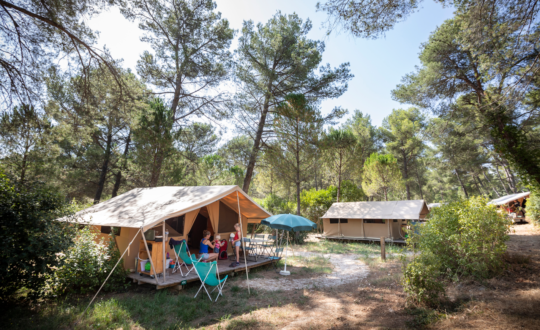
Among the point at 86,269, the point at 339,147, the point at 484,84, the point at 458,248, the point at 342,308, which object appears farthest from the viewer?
the point at 339,147

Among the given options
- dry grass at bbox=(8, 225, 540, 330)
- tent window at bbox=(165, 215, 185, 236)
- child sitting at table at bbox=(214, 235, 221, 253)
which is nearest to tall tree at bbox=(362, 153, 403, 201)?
dry grass at bbox=(8, 225, 540, 330)

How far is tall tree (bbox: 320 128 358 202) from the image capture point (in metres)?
13.3

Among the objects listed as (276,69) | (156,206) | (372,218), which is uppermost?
(276,69)

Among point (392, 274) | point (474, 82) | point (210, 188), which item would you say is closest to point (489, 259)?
point (392, 274)

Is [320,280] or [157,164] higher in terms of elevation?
[157,164]

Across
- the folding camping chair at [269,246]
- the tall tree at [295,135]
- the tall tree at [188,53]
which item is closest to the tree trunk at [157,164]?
the tall tree at [188,53]

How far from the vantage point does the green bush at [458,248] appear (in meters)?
3.83

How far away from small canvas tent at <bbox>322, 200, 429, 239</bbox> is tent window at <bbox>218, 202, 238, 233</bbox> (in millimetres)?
7245

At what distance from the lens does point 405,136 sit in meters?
20.7

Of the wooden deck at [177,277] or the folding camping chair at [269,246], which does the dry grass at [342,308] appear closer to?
the wooden deck at [177,277]

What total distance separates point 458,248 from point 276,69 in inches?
414

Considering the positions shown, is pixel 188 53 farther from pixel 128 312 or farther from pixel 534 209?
pixel 534 209

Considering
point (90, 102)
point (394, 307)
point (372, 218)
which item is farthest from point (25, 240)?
point (372, 218)

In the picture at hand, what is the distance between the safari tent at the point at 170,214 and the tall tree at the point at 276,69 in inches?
169
